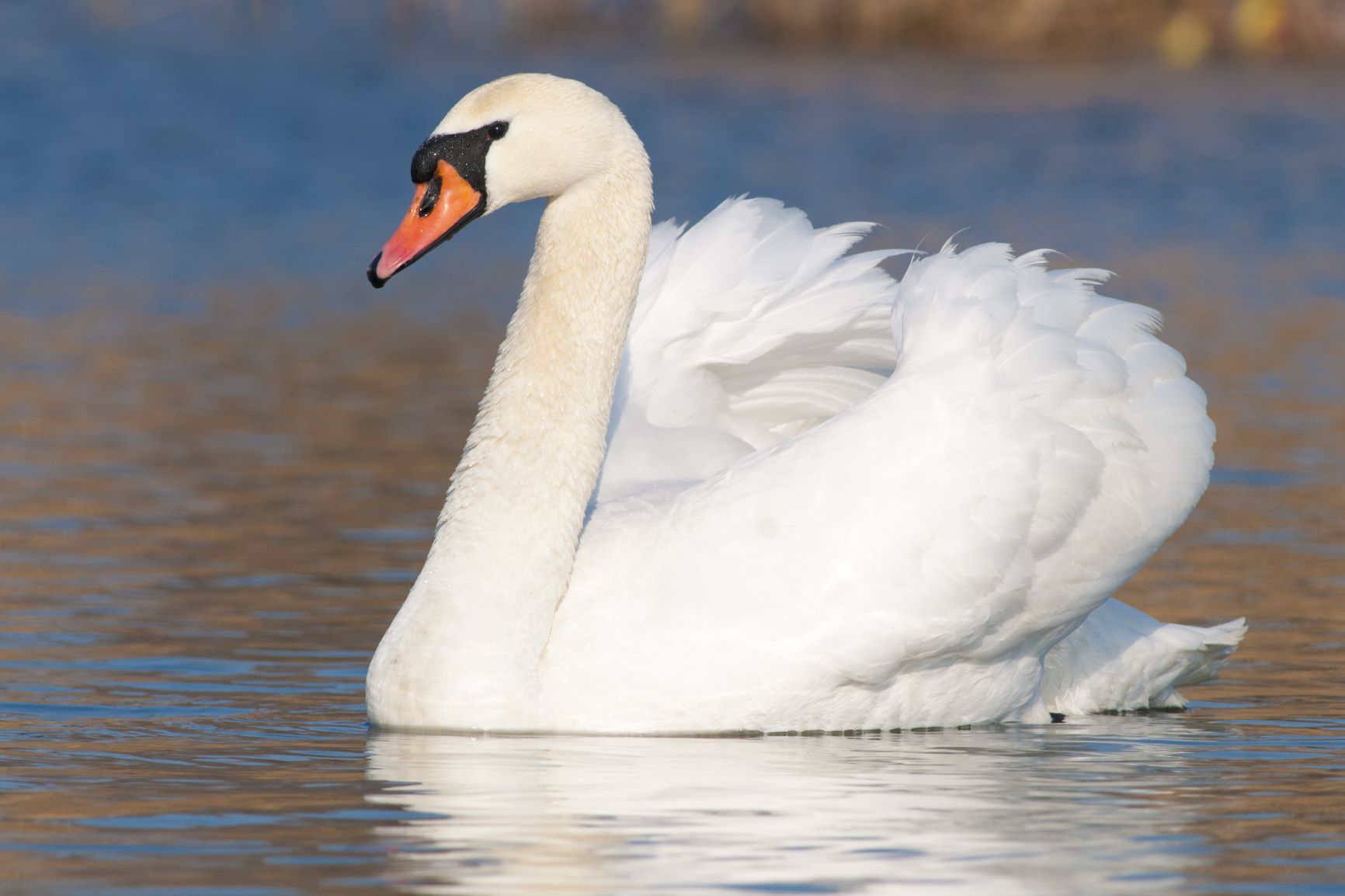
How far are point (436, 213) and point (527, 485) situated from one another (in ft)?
2.52

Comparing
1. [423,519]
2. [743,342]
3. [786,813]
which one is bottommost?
[786,813]

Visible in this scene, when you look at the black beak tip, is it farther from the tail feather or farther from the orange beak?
the tail feather

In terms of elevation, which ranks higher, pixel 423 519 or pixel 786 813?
pixel 423 519

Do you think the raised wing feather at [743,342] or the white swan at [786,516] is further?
the raised wing feather at [743,342]

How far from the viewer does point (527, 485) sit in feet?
21.9

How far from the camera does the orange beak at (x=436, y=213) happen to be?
6430 mm

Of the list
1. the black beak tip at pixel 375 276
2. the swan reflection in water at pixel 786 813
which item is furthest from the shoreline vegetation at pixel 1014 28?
the swan reflection in water at pixel 786 813

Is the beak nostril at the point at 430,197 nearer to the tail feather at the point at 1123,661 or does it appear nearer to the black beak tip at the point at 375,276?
the black beak tip at the point at 375,276

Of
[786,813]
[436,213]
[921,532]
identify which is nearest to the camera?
[786,813]

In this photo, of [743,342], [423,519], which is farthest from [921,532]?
[423,519]

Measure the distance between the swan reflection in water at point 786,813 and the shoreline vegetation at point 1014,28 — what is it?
87.9 feet

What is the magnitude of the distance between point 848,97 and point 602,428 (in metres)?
21.9

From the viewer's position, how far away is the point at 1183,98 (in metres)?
28.3

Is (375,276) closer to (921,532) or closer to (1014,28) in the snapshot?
(921,532)
